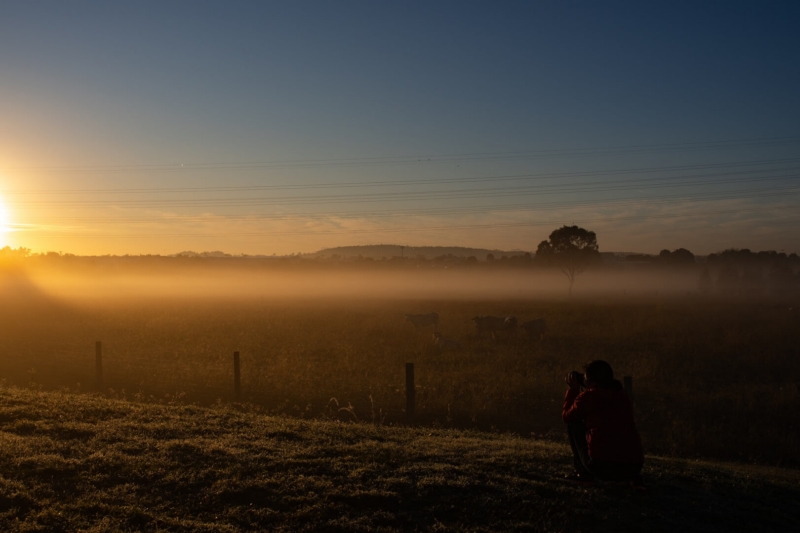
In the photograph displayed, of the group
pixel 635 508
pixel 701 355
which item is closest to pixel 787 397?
pixel 701 355

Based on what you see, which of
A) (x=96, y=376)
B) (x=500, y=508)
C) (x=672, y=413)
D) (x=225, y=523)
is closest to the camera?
(x=225, y=523)

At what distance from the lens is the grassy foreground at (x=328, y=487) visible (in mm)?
6941

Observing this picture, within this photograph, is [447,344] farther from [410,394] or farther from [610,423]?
[610,423]

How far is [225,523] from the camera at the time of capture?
681cm

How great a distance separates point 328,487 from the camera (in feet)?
25.7

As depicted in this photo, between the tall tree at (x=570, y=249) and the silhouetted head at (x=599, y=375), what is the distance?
79.6m

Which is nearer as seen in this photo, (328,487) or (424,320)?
(328,487)

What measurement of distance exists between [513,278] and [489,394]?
331ft

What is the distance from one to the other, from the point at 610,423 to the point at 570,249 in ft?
265

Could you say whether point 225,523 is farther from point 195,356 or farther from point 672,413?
point 195,356

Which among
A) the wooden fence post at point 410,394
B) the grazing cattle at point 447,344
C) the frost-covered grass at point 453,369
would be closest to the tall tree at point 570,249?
the frost-covered grass at point 453,369

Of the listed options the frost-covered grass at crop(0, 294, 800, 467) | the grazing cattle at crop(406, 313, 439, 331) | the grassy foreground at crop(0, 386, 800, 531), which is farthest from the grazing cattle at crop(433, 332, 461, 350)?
the grassy foreground at crop(0, 386, 800, 531)

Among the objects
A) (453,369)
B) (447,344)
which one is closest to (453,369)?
(453,369)

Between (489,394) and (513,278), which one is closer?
(489,394)
